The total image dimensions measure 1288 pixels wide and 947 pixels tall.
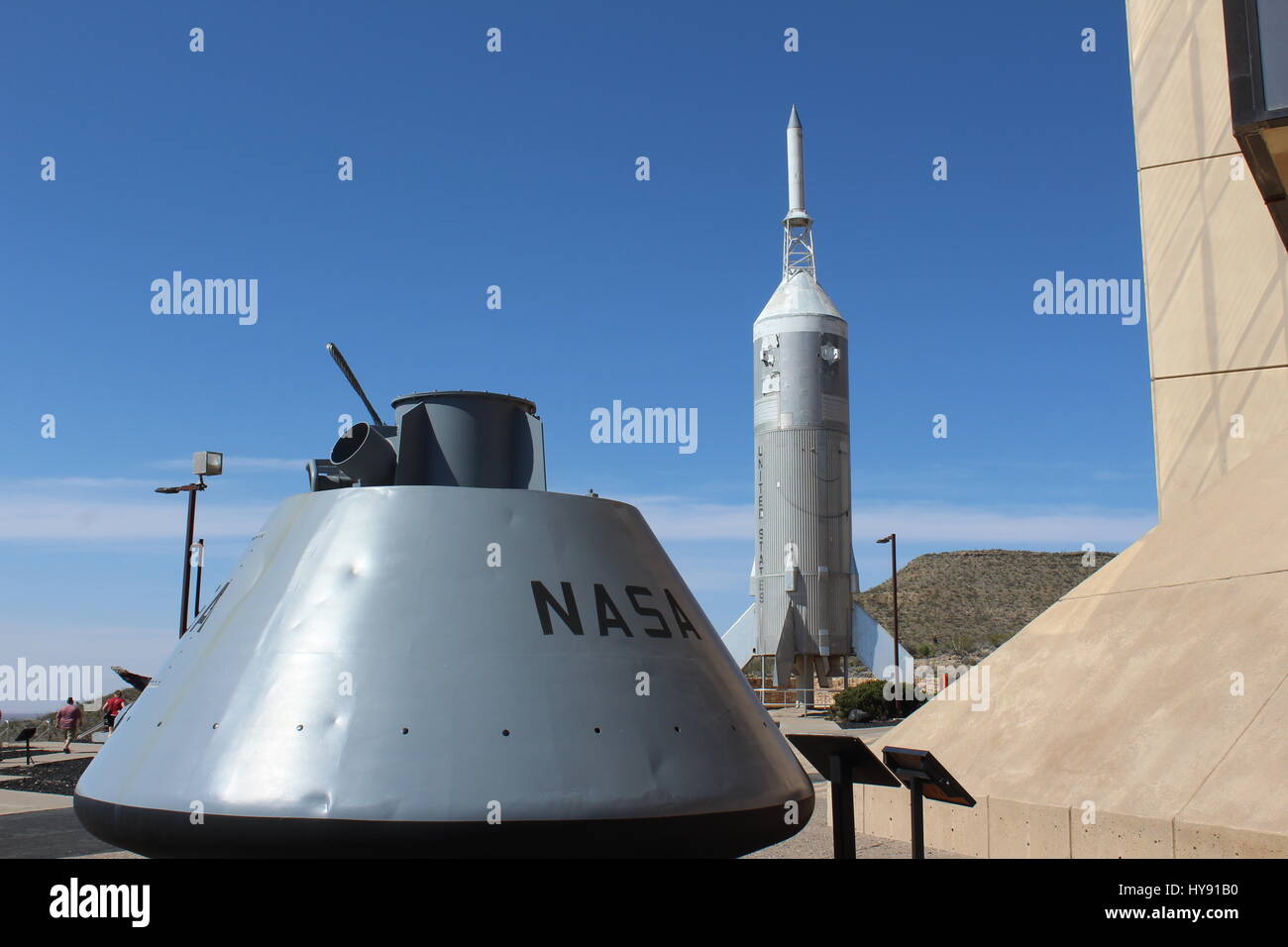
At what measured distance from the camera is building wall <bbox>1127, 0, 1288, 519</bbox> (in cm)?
1431

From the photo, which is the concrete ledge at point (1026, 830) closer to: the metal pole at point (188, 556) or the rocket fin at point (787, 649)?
the metal pole at point (188, 556)

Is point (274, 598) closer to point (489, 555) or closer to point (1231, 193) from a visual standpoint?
point (489, 555)

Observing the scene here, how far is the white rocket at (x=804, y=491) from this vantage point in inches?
1304

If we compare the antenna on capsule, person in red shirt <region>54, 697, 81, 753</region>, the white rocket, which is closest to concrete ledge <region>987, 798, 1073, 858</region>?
the antenna on capsule

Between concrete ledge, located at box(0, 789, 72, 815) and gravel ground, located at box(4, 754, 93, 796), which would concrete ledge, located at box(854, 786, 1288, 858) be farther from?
gravel ground, located at box(4, 754, 93, 796)

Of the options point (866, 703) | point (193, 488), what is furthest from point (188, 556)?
point (866, 703)

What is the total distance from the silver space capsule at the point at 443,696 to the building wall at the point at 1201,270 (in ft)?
39.8

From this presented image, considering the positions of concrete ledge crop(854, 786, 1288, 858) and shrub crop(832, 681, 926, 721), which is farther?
shrub crop(832, 681, 926, 721)

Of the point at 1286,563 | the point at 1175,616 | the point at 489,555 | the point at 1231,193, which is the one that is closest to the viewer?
the point at 489,555

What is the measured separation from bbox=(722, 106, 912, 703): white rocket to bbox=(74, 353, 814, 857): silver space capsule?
28859 mm
